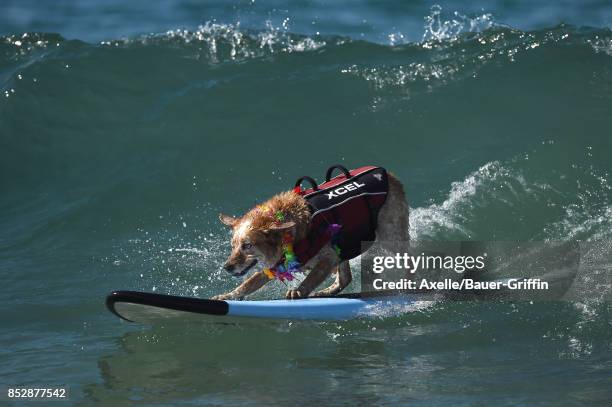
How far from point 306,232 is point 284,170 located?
15.8 ft

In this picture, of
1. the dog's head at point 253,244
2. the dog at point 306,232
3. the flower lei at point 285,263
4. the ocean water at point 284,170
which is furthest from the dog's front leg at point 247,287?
the dog's head at point 253,244

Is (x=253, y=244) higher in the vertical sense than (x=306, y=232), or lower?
lower

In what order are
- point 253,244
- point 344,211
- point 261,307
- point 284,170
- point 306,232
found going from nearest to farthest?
1. point 253,244
2. point 261,307
3. point 306,232
4. point 344,211
5. point 284,170

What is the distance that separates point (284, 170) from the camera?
1323 cm

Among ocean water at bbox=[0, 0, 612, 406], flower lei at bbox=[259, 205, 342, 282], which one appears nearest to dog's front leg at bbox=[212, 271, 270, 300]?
flower lei at bbox=[259, 205, 342, 282]

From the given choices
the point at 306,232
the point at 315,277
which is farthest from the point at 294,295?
the point at 306,232

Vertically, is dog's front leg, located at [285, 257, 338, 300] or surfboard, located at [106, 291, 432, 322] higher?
dog's front leg, located at [285, 257, 338, 300]

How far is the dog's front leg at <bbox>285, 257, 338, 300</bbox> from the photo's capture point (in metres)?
8.74

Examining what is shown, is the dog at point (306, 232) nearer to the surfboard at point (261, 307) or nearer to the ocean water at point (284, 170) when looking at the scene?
the surfboard at point (261, 307)

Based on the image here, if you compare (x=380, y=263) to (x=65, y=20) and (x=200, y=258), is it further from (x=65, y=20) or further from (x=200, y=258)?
(x=65, y=20)

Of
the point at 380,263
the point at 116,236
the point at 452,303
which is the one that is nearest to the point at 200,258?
the point at 116,236

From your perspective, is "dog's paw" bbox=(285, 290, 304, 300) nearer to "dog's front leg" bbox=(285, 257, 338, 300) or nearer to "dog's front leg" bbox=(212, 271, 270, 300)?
"dog's front leg" bbox=(285, 257, 338, 300)

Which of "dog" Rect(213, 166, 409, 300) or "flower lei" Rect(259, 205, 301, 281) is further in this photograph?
"flower lei" Rect(259, 205, 301, 281)

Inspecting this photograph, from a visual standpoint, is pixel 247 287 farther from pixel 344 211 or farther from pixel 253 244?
pixel 344 211
